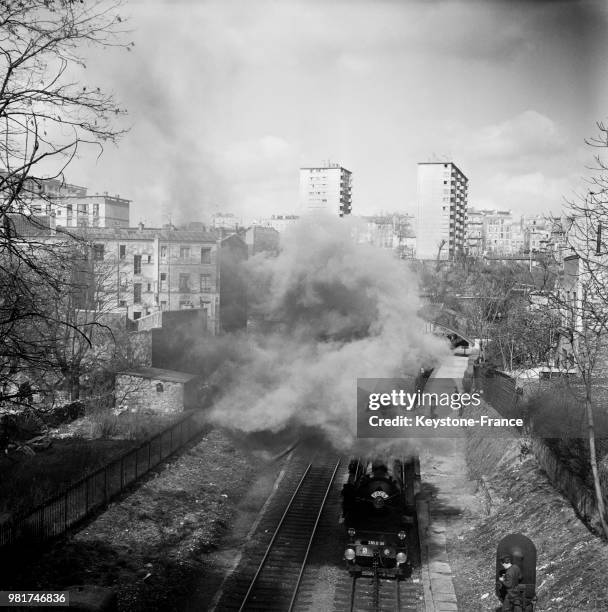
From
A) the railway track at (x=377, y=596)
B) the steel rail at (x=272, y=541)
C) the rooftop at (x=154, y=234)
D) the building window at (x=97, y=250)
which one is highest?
the rooftop at (x=154, y=234)

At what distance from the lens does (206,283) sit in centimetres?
4397

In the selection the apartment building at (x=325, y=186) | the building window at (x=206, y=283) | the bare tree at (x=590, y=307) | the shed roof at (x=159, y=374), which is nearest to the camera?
the bare tree at (x=590, y=307)

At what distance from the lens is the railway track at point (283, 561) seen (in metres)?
11.9

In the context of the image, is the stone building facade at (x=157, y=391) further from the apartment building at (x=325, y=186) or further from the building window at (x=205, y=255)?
the apartment building at (x=325, y=186)

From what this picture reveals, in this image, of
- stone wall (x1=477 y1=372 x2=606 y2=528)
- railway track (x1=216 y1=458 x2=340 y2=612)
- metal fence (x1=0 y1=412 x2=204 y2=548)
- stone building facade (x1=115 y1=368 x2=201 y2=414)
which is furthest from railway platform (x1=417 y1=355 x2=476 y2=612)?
stone building facade (x1=115 y1=368 x2=201 y2=414)

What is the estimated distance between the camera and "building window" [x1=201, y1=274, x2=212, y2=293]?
4303 centimetres

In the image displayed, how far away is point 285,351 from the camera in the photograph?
2088 centimetres

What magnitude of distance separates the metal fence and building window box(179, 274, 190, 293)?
23701 mm

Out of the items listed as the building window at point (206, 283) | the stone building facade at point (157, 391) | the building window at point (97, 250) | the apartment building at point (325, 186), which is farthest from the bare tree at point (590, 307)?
the apartment building at point (325, 186)

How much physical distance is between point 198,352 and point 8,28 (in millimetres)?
22801

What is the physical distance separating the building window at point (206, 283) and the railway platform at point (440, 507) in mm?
20505

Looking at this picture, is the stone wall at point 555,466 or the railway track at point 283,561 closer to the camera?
the railway track at point 283,561

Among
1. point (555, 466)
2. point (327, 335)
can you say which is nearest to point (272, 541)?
point (555, 466)

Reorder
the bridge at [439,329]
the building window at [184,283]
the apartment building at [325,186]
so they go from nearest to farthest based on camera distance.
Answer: the bridge at [439,329], the building window at [184,283], the apartment building at [325,186]
